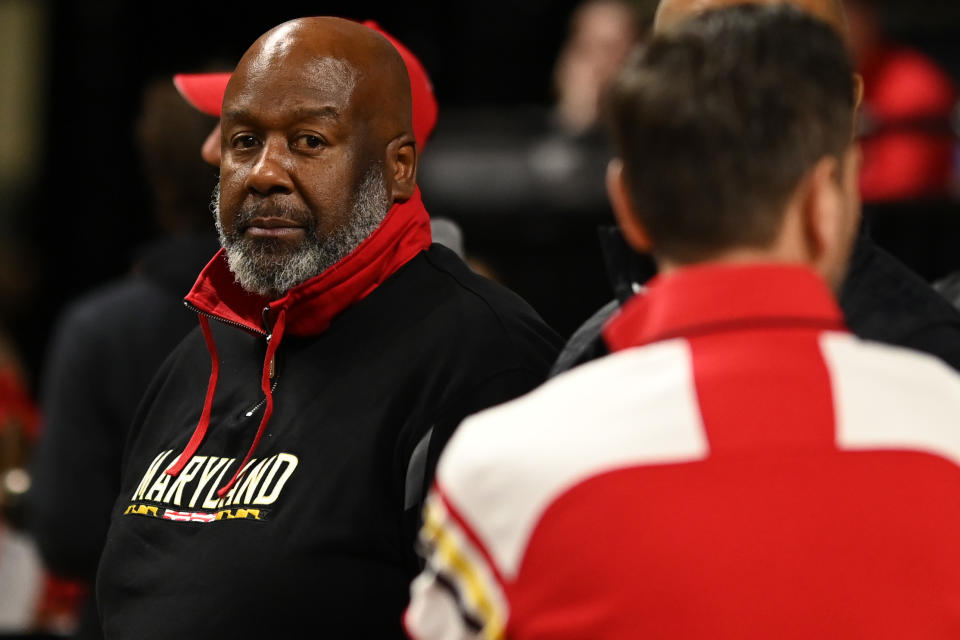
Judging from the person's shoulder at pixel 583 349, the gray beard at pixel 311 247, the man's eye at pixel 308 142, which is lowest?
the person's shoulder at pixel 583 349

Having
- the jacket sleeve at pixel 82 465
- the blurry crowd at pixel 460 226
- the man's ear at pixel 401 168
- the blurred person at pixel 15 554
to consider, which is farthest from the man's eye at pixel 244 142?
the blurred person at pixel 15 554

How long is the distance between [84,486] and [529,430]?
84.9 inches

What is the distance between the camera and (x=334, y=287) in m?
1.96

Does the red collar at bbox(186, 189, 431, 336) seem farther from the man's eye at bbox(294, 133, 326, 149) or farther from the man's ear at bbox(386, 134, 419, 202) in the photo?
the man's eye at bbox(294, 133, 326, 149)

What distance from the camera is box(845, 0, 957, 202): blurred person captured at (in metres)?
4.63

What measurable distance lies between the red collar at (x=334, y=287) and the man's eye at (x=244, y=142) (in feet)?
0.59

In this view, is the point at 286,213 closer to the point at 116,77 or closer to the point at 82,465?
the point at 82,465

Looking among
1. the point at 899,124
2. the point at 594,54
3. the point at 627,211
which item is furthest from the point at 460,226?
the point at 627,211

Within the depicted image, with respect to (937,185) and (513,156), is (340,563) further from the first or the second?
(513,156)

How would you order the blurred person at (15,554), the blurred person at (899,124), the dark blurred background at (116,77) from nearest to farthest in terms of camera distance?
the blurred person at (15,554) → the blurred person at (899,124) → the dark blurred background at (116,77)

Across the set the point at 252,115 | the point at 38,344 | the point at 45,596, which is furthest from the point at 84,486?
the point at 38,344

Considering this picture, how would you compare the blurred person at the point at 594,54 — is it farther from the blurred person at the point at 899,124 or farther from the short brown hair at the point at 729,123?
the short brown hair at the point at 729,123

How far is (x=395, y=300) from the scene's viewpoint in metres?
1.96

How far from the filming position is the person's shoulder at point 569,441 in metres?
1.24
